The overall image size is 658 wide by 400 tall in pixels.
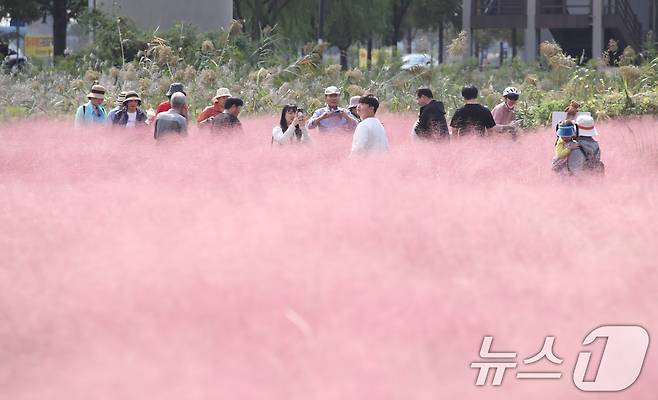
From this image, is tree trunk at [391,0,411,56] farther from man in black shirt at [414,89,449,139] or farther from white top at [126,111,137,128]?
man in black shirt at [414,89,449,139]

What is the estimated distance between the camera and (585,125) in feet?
36.6

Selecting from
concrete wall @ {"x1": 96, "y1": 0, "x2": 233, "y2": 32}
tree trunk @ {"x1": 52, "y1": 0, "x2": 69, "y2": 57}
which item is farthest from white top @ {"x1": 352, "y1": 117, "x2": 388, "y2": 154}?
tree trunk @ {"x1": 52, "y1": 0, "x2": 69, "y2": 57}

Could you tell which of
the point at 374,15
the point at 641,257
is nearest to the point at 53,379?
the point at 641,257

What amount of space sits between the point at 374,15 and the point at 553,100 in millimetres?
29561

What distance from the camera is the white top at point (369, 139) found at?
10.8 metres

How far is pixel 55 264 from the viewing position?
661cm

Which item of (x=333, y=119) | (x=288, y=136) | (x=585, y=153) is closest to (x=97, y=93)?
(x=333, y=119)

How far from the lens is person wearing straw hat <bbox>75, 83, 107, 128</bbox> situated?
14.5 metres

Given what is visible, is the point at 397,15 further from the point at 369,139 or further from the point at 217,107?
the point at 369,139

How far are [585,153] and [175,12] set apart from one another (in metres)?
26.6

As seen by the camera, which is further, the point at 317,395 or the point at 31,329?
the point at 31,329

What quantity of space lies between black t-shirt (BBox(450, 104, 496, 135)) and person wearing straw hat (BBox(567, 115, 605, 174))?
155cm

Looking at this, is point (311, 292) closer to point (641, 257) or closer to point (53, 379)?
point (53, 379)

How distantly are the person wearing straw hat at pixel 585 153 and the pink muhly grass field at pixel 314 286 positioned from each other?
7.15 ft
